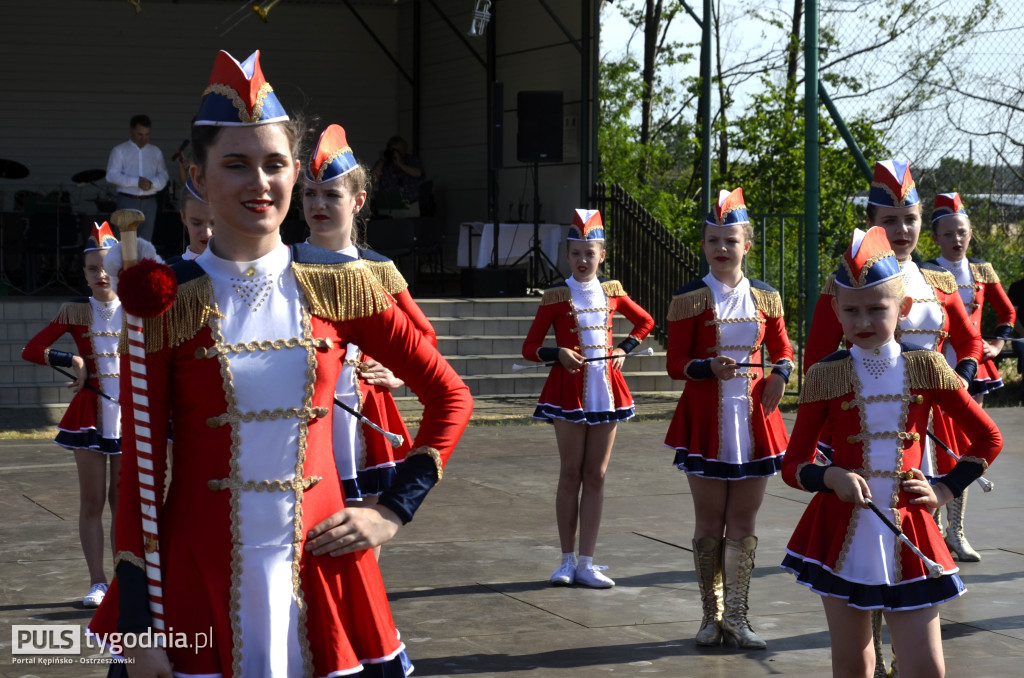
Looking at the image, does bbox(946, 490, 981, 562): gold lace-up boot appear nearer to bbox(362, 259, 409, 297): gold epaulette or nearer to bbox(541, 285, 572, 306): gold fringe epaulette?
bbox(541, 285, 572, 306): gold fringe epaulette

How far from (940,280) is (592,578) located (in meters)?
2.36

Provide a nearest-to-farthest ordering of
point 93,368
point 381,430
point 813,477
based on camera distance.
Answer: point 813,477, point 381,430, point 93,368

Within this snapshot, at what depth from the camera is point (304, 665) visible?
269cm

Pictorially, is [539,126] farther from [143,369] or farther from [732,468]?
[143,369]

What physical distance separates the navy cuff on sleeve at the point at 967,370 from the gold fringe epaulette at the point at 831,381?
6.43 feet

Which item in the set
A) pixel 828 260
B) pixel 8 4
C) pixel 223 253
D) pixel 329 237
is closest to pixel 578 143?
pixel 828 260

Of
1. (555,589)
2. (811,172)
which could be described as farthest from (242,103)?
(811,172)

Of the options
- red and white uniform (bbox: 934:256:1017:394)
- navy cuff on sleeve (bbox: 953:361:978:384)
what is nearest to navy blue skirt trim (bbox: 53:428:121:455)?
navy cuff on sleeve (bbox: 953:361:978:384)

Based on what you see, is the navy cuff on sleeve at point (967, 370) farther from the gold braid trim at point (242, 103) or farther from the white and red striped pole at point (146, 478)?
the white and red striped pole at point (146, 478)

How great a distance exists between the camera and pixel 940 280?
20.5 feet

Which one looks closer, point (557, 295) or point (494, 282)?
point (557, 295)

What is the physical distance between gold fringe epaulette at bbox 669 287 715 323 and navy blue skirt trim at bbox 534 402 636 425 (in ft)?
3.55

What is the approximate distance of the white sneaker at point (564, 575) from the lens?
6816 millimetres

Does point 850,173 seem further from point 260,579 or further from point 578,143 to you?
point 260,579
